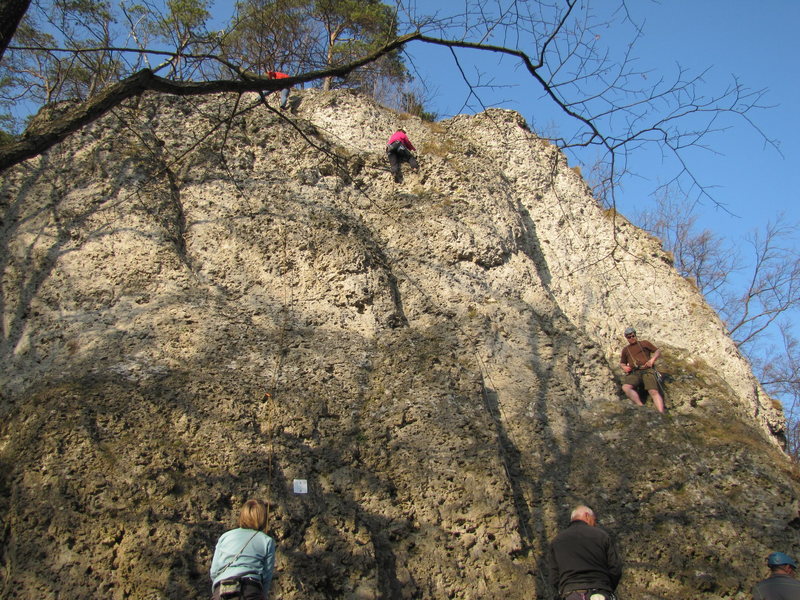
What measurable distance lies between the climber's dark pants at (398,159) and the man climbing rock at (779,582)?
21.8ft

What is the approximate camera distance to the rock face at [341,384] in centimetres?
470

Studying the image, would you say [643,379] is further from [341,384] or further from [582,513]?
[341,384]

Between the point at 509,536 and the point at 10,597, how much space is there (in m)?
3.57

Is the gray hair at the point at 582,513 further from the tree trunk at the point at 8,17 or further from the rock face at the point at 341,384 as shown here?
the tree trunk at the point at 8,17

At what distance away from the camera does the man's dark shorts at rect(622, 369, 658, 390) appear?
7242 mm

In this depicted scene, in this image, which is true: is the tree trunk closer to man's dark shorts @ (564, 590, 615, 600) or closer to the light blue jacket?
the light blue jacket

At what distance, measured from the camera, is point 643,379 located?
734 cm

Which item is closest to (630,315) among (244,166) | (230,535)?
(244,166)

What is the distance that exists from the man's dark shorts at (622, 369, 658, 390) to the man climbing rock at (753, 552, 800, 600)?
267 cm

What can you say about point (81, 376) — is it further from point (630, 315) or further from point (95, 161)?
point (630, 315)

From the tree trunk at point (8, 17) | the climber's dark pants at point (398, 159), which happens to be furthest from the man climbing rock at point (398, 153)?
the tree trunk at point (8, 17)

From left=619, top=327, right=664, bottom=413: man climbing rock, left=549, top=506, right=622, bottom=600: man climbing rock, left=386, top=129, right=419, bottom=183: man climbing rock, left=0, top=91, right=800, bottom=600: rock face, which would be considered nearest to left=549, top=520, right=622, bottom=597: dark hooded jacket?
left=549, top=506, right=622, bottom=600: man climbing rock

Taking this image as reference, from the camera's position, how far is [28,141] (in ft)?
12.6

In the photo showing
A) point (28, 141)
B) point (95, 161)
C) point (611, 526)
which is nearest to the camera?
point (28, 141)
